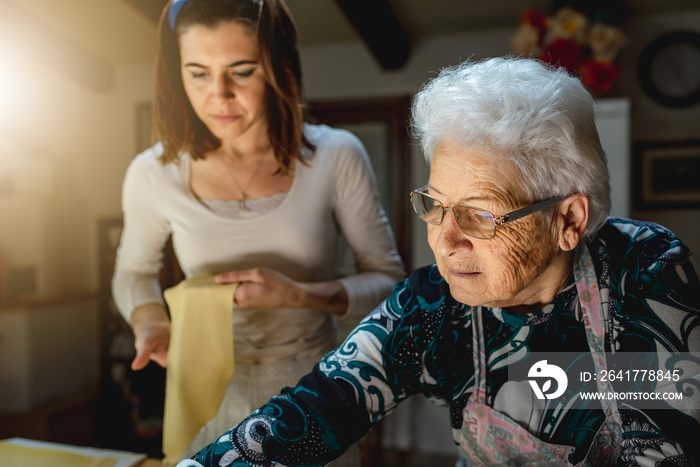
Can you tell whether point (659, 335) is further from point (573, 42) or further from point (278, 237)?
point (573, 42)

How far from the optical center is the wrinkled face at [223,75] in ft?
3.01

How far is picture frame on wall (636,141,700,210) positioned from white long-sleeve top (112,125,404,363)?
6.20ft

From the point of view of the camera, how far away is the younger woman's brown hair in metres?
0.94

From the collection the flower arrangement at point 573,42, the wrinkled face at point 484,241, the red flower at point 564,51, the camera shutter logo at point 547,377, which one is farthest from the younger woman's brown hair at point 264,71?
the red flower at point 564,51

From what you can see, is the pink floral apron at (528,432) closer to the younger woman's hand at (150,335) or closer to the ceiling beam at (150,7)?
the younger woman's hand at (150,335)

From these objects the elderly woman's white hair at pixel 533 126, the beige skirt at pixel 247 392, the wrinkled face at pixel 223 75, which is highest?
the wrinkled face at pixel 223 75

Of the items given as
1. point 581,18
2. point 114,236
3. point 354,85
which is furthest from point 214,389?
point 581,18

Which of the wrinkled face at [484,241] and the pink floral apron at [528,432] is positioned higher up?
the wrinkled face at [484,241]

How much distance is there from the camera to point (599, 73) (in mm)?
2076

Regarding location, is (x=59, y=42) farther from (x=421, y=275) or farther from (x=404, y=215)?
(x=404, y=215)

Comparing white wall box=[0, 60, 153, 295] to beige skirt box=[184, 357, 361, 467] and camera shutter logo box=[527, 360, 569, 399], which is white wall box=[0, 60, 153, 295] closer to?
beige skirt box=[184, 357, 361, 467]

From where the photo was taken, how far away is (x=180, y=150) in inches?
40.1

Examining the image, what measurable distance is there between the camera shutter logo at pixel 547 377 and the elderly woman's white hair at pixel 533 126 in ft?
0.93

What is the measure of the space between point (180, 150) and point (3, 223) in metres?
0.41
